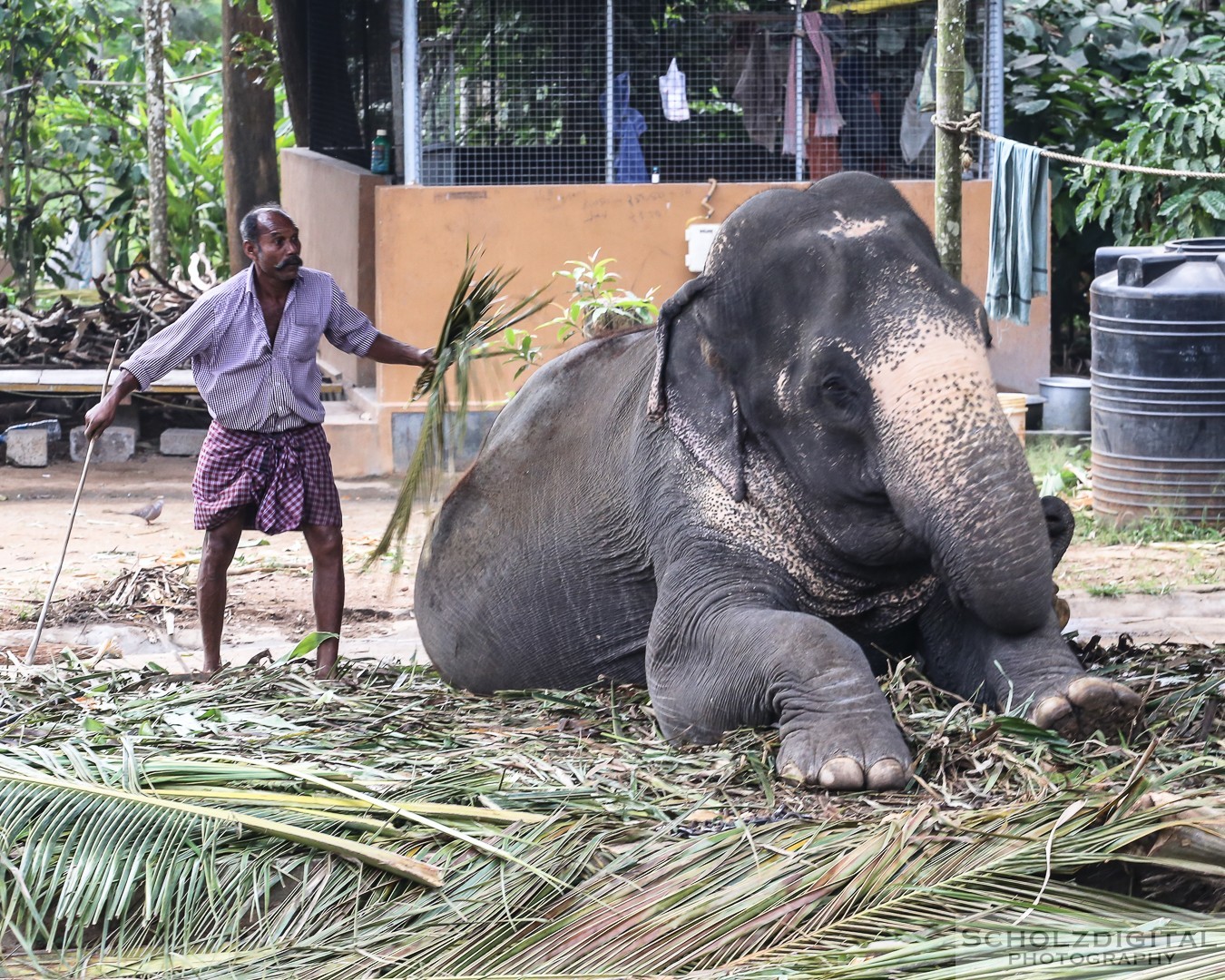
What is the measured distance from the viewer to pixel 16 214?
17.8 meters

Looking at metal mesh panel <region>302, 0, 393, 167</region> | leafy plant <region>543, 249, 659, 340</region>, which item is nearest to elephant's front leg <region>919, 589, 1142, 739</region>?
leafy plant <region>543, 249, 659, 340</region>

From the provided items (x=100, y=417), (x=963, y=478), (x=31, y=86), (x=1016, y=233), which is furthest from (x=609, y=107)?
(x=31, y=86)

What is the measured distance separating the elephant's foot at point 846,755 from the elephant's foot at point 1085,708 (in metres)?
0.39

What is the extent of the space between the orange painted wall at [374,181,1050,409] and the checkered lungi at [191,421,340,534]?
5073 mm

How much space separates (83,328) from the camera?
1281 centimetres

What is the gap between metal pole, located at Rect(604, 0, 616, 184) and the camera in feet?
35.6

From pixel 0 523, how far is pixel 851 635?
260 inches

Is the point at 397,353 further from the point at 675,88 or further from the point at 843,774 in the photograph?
the point at 675,88

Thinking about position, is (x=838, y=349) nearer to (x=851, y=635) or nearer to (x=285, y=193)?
(x=851, y=635)

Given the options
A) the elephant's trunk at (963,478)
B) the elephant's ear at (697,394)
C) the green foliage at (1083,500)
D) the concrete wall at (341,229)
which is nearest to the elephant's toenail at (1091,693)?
the elephant's trunk at (963,478)

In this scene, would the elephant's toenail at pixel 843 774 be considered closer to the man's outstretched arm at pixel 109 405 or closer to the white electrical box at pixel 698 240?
the man's outstretched arm at pixel 109 405

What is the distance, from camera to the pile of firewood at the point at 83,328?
12.6m

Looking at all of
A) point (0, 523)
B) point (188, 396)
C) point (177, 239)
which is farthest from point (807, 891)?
point (177, 239)

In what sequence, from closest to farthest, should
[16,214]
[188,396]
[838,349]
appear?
[838,349] → [188,396] → [16,214]
